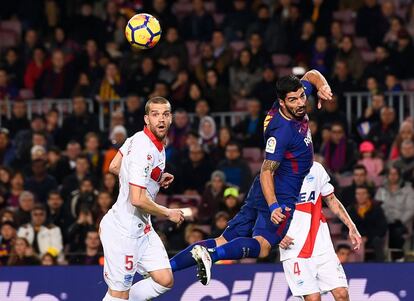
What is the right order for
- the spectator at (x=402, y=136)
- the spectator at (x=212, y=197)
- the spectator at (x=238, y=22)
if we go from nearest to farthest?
1. the spectator at (x=212, y=197)
2. the spectator at (x=402, y=136)
3. the spectator at (x=238, y=22)

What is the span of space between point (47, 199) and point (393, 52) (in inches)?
222

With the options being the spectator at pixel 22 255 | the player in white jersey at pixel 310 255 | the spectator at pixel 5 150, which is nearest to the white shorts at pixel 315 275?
the player in white jersey at pixel 310 255

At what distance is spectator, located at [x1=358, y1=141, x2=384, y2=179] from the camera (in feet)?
61.3

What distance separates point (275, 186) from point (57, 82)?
377 inches

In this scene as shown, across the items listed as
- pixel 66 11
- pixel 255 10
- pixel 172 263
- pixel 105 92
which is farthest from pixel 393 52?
pixel 172 263

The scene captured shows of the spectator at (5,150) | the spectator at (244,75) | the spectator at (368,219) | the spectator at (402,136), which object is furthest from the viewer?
the spectator at (244,75)

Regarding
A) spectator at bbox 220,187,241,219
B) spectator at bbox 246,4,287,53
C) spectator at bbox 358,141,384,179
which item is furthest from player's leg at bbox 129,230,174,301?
spectator at bbox 246,4,287,53

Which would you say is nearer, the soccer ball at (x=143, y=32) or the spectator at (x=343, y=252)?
the soccer ball at (x=143, y=32)

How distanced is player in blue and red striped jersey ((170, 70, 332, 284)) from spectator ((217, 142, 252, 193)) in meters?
5.39

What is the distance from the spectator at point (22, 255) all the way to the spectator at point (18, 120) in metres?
4.15

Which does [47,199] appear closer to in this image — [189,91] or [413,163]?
[189,91]

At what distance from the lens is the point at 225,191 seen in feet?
59.1

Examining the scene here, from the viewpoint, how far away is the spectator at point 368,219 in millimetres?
17312

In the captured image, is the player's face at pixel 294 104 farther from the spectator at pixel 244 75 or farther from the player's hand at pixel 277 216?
the spectator at pixel 244 75
